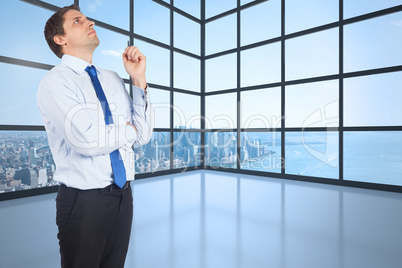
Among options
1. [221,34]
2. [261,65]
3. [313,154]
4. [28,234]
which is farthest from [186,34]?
[28,234]

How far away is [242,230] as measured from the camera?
7.46 feet

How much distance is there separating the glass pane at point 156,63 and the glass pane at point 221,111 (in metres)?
1.30

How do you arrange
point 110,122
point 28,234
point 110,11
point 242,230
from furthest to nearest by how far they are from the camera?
point 110,11, point 242,230, point 28,234, point 110,122

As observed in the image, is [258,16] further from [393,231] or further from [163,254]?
[163,254]

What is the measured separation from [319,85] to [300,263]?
3.66 meters

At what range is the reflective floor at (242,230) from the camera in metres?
1.75

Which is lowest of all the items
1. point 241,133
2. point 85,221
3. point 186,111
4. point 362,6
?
point 85,221

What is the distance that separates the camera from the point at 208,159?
6.05 metres

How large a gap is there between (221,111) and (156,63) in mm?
1935

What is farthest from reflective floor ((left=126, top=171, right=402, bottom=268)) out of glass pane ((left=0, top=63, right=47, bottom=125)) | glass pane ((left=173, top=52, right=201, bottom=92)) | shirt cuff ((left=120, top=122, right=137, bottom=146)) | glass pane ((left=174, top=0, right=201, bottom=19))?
glass pane ((left=174, top=0, right=201, bottom=19))

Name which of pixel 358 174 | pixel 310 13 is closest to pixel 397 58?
pixel 310 13

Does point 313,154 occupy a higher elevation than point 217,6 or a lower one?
lower

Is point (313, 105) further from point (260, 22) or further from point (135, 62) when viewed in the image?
point (135, 62)

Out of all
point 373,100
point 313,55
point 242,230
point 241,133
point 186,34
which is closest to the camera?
point 242,230
